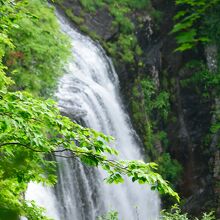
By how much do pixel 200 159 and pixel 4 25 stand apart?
46.6 feet

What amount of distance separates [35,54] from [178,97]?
976 cm

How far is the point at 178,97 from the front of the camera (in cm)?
1819

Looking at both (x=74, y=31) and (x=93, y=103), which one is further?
(x=74, y=31)

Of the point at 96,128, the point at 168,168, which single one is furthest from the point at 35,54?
the point at 168,168

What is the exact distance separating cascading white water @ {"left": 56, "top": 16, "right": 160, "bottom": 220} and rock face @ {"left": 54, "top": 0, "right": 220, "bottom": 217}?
3.28 ft

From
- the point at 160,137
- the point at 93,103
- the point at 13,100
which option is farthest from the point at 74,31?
the point at 13,100

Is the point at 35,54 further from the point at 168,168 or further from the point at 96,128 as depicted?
the point at 168,168

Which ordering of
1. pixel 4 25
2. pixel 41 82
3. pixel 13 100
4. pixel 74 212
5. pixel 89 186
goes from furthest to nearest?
pixel 89 186 < pixel 74 212 < pixel 41 82 < pixel 4 25 < pixel 13 100

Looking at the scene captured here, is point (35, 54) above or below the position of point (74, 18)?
below

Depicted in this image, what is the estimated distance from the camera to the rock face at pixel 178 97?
16.6 metres

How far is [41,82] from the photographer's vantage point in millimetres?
9852

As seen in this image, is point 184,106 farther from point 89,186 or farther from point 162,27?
point 89,186

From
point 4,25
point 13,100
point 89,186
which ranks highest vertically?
point 89,186

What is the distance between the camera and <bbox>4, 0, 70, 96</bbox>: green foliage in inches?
367
